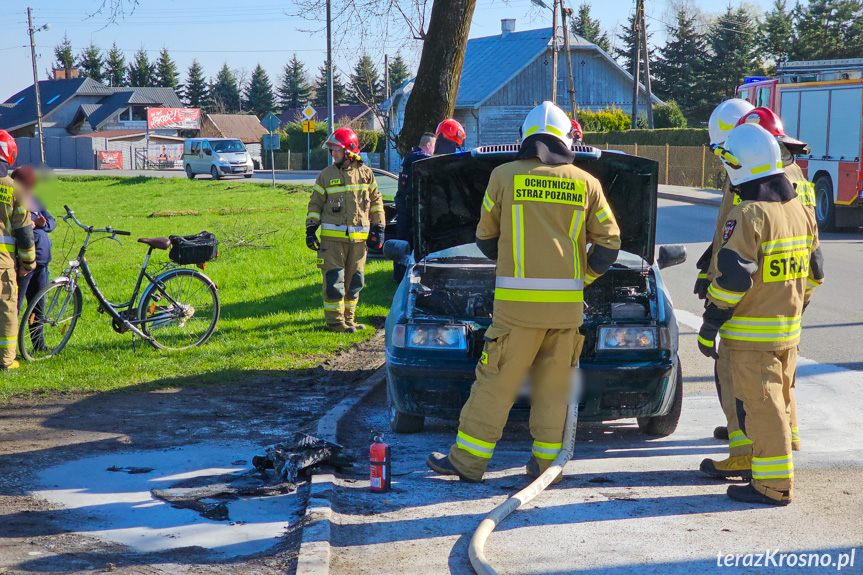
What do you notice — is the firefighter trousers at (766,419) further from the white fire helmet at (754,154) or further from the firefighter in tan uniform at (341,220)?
the firefighter in tan uniform at (341,220)

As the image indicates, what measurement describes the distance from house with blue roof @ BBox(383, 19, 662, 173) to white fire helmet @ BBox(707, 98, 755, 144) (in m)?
41.4

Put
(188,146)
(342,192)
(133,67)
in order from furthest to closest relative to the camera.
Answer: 1. (133,67)
2. (188,146)
3. (342,192)

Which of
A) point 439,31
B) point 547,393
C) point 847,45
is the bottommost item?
point 547,393

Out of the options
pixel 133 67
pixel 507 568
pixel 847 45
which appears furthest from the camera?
pixel 133 67

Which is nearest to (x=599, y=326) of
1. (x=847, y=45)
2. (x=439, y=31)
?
(x=439, y=31)

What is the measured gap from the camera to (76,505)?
4426mm

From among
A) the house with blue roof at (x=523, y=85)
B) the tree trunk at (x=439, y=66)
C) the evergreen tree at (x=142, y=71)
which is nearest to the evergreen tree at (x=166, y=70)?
the evergreen tree at (x=142, y=71)

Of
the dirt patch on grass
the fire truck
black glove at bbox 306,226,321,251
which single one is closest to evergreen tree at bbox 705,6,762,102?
the fire truck

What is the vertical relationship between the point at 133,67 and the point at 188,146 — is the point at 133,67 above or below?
above

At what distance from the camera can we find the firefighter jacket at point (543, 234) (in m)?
4.55

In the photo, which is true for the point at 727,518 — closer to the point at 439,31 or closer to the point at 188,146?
the point at 439,31

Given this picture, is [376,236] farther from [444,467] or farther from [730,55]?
[730,55]

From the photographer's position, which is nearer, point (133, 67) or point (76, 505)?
point (76, 505)

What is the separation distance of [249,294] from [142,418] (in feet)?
17.4
